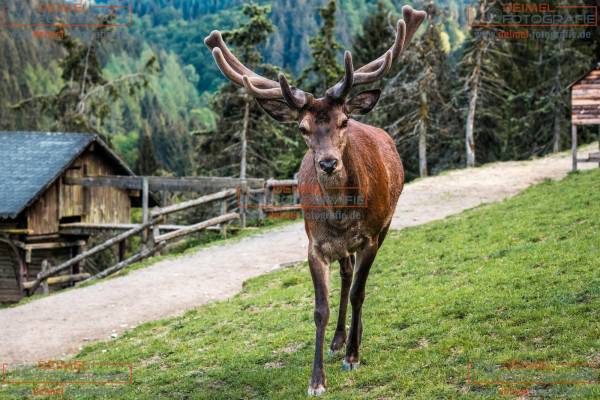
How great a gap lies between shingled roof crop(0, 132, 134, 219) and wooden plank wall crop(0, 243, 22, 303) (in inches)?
108

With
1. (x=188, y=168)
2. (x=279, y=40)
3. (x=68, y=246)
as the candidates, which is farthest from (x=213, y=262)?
(x=279, y=40)

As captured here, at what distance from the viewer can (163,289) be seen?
1680 centimetres

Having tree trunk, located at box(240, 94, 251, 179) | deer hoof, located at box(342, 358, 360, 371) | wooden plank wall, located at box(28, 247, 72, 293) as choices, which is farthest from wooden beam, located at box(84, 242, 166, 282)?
deer hoof, located at box(342, 358, 360, 371)

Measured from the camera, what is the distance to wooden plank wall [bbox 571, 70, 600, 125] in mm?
21891

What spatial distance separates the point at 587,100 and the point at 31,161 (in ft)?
64.7

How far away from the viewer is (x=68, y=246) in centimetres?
2791

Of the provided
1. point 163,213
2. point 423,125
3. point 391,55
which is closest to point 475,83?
point 423,125

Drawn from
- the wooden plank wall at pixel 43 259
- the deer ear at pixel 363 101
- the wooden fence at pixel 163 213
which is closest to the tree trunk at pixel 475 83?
the wooden fence at pixel 163 213

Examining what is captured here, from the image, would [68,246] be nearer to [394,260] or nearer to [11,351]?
[11,351]

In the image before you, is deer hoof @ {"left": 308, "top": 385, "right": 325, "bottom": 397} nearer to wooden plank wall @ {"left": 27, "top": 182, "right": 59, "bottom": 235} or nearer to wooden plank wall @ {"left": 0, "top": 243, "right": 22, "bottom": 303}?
wooden plank wall @ {"left": 27, "top": 182, "right": 59, "bottom": 235}

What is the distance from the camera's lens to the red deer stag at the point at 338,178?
715cm

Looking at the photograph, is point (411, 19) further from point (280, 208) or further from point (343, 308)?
point (280, 208)

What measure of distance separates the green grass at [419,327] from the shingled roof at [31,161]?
12.4m

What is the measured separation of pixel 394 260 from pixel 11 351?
294 inches
